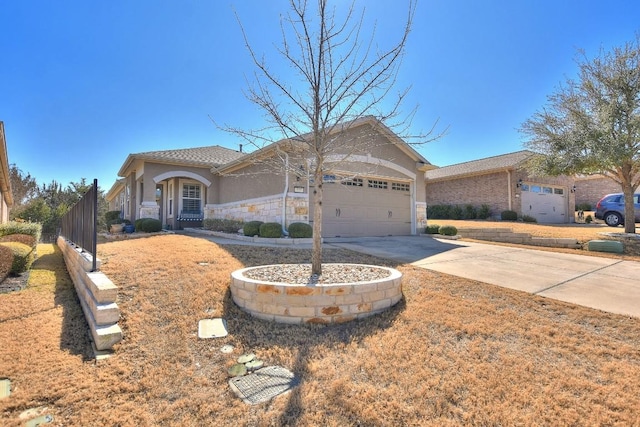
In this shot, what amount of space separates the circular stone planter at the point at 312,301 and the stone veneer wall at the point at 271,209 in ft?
21.2

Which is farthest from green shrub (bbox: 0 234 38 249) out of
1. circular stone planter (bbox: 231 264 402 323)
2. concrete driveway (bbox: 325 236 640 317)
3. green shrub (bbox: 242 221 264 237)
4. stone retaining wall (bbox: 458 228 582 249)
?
stone retaining wall (bbox: 458 228 582 249)

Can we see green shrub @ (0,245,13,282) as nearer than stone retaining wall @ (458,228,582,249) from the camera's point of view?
Yes

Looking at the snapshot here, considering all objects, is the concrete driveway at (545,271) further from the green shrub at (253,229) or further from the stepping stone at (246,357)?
the stepping stone at (246,357)

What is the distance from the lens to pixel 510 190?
1994 cm

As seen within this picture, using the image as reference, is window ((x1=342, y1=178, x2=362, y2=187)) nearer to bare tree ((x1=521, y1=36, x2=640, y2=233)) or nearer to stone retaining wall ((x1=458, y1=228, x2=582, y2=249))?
stone retaining wall ((x1=458, y1=228, x2=582, y2=249))

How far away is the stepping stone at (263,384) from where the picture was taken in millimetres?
2834

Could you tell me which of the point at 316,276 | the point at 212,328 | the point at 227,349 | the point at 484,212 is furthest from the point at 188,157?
the point at 484,212

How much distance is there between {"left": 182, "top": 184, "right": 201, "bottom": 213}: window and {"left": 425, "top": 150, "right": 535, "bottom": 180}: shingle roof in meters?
16.7

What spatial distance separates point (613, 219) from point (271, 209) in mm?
17696

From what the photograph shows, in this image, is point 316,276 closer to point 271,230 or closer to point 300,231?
point 300,231

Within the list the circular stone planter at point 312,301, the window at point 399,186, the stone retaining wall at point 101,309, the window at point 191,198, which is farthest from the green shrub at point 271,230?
the window at point 191,198

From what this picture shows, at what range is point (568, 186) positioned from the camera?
2217 centimetres

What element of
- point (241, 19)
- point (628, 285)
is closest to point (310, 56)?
point (241, 19)

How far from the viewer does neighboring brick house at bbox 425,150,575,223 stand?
19844mm
